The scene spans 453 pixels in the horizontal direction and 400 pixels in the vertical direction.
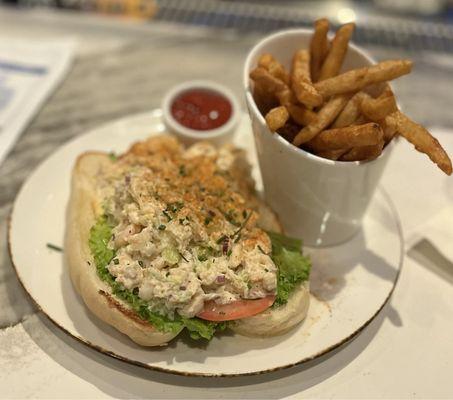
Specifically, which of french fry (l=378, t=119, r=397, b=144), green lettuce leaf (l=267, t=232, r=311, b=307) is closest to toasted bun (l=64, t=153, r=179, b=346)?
green lettuce leaf (l=267, t=232, r=311, b=307)

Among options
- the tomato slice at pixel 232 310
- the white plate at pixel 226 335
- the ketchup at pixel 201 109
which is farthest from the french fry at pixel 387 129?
the ketchup at pixel 201 109

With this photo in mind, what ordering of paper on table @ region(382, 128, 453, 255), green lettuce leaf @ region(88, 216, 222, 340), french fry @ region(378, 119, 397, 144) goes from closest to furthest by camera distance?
green lettuce leaf @ region(88, 216, 222, 340) < french fry @ region(378, 119, 397, 144) < paper on table @ region(382, 128, 453, 255)

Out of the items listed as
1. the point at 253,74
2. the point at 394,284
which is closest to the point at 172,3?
the point at 253,74

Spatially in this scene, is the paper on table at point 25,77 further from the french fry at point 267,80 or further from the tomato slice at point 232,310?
the tomato slice at point 232,310

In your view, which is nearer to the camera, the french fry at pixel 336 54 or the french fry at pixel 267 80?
the french fry at pixel 267 80

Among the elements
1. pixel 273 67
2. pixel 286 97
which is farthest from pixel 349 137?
pixel 273 67

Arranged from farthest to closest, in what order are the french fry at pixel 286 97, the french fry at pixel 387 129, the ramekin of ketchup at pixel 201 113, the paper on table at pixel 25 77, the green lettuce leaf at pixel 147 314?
the paper on table at pixel 25 77, the ramekin of ketchup at pixel 201 113, the french fry at pixel 286 97, the french fry at pixel 387 129, the green lettuce leaf at pixel 147 314

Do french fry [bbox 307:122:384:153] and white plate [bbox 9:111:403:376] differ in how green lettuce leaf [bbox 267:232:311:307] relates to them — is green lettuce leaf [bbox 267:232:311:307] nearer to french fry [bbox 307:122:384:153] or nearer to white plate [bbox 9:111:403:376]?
white plate [bbox 9:111:403:376]
